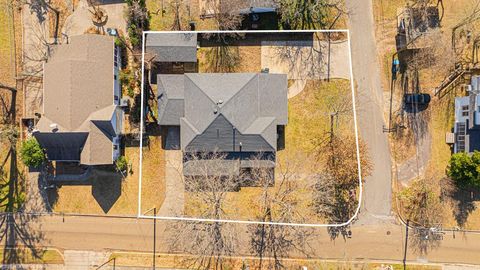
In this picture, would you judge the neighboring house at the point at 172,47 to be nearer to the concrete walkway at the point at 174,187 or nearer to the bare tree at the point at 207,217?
the concrete walkway at the point at 174,187

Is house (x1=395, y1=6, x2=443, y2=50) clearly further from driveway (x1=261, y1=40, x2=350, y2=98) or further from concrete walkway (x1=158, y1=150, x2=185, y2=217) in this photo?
concrete walkway (x1=158, y1=150, x2=185, y2=217)

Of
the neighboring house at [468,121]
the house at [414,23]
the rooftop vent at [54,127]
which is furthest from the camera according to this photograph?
the house at [414,23]

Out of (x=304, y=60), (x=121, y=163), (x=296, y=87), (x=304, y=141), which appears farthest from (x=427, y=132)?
(x=121, y=163)

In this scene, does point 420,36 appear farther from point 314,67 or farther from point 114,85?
point 114,85

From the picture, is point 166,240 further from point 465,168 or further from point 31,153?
point 465,168

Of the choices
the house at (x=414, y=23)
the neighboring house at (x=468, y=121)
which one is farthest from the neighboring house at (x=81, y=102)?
the neighboring house at (x=468, y=121)
